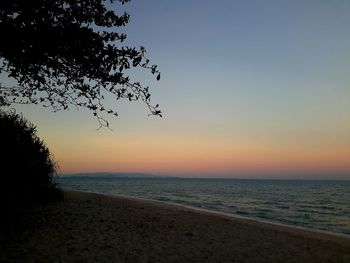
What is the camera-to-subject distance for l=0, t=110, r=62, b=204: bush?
40.7 ft

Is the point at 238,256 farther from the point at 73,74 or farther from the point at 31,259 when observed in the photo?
the point at 73,74

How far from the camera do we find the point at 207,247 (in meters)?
10.9

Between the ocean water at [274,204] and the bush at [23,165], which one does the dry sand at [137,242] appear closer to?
the bush at [23,165]

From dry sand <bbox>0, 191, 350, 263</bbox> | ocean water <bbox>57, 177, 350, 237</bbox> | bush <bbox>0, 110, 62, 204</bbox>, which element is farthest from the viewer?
ocean water <bbox>57, 177, 350, 237</bbox>

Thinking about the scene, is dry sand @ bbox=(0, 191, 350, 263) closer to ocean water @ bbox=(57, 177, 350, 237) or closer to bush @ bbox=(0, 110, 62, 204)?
bush @ bbox=(0, 110, 62, 204)

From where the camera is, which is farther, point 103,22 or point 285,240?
point 285,240

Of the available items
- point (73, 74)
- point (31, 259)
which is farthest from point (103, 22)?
point (31, 259)

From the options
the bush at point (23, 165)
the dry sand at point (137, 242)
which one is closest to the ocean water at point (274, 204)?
the dry sand at point (137, 242)

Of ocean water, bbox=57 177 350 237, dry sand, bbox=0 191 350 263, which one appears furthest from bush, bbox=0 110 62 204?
ocean water, bbox=57 177 350 237

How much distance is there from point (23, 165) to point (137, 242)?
237 inches

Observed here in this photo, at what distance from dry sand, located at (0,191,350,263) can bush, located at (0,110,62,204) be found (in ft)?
3.59

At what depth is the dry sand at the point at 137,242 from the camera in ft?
28.4

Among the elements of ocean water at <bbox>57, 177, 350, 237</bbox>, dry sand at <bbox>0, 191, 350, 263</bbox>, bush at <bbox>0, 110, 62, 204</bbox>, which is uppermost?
bush at <bbox>0, 110, 62, 204</bbox>

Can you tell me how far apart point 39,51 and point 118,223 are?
8.35 meters
